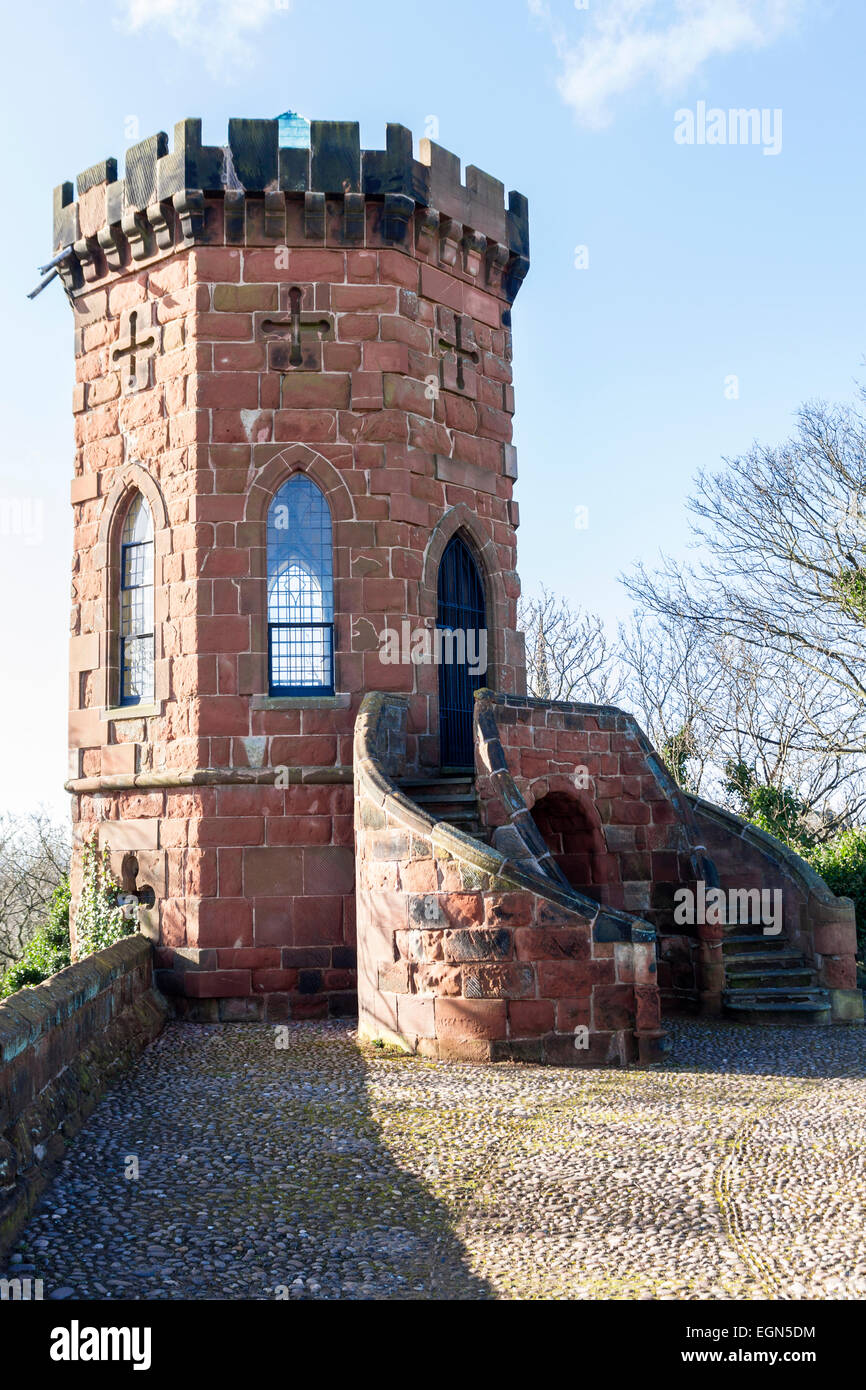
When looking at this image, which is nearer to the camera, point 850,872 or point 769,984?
point 769,984

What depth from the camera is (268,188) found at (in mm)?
11273

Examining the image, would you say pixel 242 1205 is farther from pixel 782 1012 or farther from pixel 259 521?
pixel 259 521

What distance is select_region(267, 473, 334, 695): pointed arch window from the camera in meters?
11.2

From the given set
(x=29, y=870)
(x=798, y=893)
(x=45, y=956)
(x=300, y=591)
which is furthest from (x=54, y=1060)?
(x=29, y=870)

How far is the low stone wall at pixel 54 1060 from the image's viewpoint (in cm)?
528

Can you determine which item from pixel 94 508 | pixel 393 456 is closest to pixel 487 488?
pixel 393 456

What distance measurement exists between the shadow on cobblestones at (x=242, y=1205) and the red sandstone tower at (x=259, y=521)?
3082mm

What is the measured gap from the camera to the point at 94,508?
12.2 meters

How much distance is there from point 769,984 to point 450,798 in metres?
3.48

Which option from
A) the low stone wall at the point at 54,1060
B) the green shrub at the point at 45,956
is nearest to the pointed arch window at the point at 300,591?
the low stone wall at the point at 54,1060

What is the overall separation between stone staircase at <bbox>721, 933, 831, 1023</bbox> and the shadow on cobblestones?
13.9 ft

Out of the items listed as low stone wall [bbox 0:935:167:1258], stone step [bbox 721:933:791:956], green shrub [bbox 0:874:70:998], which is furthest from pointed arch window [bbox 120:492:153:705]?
stone step [bbox 721:933:791:956]

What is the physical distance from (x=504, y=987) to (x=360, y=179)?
770 centimetres

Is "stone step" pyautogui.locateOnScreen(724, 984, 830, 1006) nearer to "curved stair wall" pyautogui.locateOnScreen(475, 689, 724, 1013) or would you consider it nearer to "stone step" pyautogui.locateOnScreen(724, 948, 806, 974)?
"curved stair wall" pyautogui.locateOnScreen(475, 689, 724, 1013)
